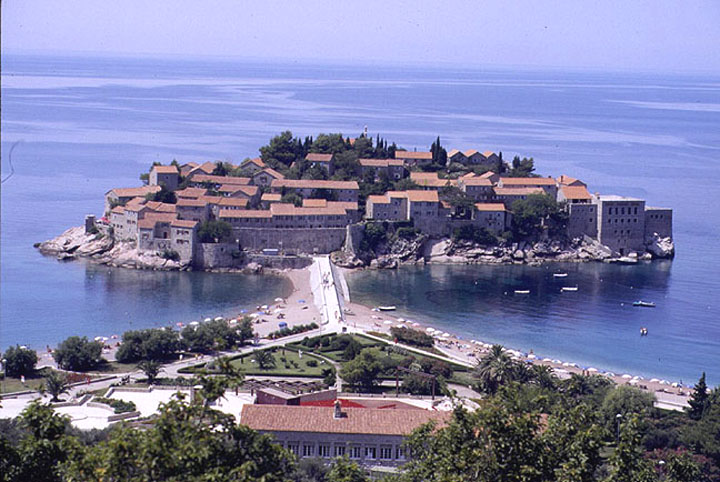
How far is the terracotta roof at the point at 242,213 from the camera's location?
4034 centimetres

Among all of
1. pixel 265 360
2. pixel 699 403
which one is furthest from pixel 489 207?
pixel 699 403

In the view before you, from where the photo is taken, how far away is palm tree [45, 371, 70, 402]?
22.2 metres

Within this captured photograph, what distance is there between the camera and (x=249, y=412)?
18422mm

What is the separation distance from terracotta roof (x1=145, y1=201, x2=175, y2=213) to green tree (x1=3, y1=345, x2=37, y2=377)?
51.3 feet

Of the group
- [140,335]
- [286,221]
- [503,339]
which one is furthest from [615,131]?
[140,335]

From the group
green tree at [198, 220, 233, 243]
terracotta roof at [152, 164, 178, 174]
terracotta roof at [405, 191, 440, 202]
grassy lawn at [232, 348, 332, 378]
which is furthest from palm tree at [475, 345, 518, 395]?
terracotta roof at [152, 164, 178, 174]

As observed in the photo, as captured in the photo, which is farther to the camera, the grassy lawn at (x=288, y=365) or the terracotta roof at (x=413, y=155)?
the terracotta roof at (x=413, y=155)

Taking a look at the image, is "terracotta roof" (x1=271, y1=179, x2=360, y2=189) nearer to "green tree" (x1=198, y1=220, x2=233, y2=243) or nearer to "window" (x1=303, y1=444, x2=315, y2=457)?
"green tree" (x1=198, y1=220, x2=233, y2=243)

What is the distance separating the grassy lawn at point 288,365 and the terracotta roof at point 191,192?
15.5 m

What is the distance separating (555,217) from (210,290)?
14862 millimetres

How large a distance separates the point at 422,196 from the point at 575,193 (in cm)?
683

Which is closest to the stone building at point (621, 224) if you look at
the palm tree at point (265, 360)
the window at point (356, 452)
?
the palm tree at point (265, 360)

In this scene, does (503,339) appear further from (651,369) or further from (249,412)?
(249,412)

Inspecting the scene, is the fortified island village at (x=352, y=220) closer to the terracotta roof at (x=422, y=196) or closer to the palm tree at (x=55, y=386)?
the terracotta roof at (x=422, y=196)
